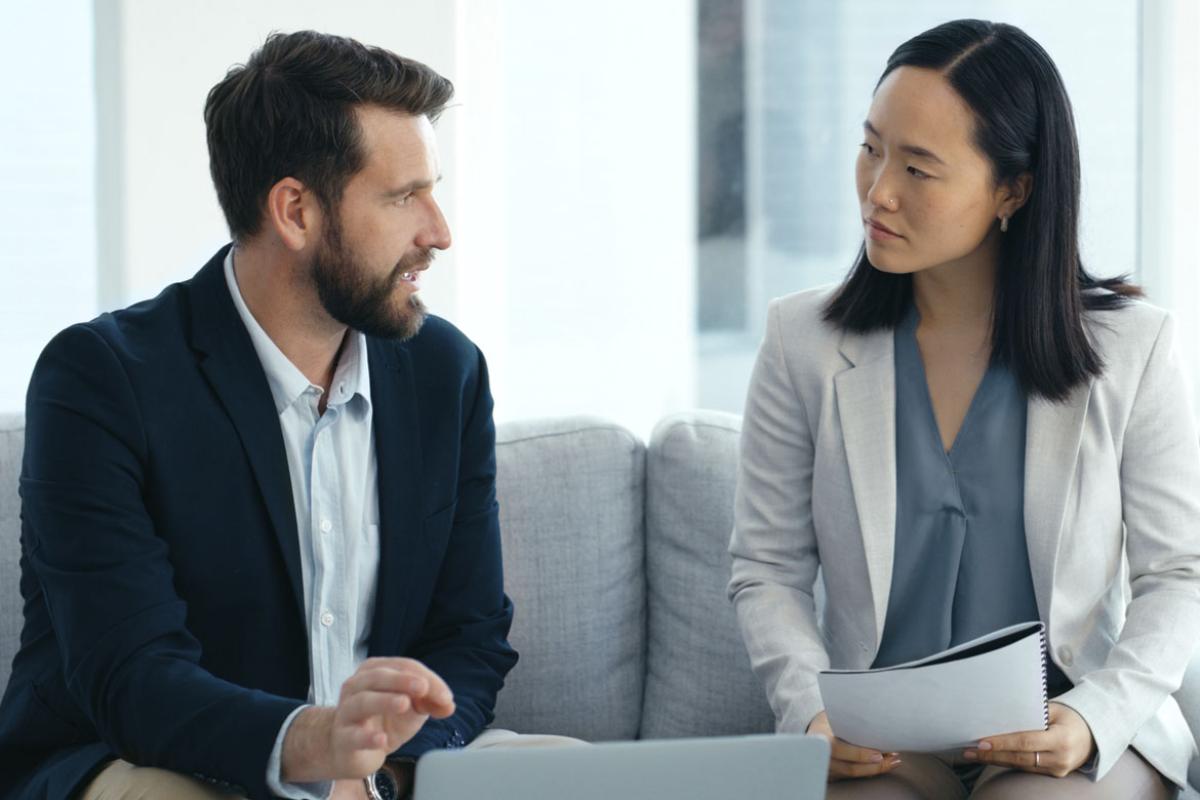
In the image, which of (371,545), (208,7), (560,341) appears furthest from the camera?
(560,341)

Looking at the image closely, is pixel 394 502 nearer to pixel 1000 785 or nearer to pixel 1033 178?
pixel 1000 785

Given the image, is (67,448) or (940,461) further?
(940,461)

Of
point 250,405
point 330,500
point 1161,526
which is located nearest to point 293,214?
point 250,405

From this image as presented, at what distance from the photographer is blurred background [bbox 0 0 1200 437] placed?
2.47 metres

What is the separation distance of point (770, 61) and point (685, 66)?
20 cm

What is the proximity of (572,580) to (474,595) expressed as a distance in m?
A: 0.32

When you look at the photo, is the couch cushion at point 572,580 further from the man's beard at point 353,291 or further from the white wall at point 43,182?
the white wall at point 43,182

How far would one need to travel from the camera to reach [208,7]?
2.45 meters

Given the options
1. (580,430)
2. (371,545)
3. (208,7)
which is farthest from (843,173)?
(371,545)

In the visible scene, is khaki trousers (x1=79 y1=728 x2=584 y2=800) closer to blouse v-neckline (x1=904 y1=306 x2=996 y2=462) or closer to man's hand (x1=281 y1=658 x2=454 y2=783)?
man's hand (x1=281 y1=658 x2=454 y2=783)

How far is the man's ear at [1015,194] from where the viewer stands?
1.80 meters

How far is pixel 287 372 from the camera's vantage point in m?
1.71

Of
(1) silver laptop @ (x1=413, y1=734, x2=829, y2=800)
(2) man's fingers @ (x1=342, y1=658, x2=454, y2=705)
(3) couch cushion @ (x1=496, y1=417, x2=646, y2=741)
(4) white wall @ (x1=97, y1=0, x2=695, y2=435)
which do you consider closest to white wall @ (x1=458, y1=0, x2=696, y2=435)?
(4) white wall @ (x1=97, y1=0, x2=695, y2=435)

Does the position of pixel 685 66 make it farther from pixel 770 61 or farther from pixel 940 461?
pixel 940 461
